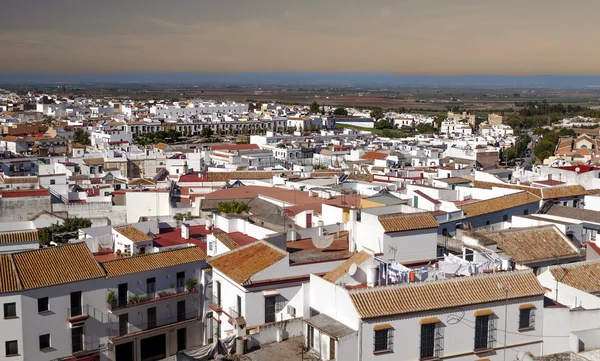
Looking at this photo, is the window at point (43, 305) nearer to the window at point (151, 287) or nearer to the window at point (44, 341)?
the window at point (44, 341)

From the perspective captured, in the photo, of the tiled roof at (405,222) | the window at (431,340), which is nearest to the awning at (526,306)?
the window at (431,340)

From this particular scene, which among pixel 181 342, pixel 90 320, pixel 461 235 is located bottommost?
pixel 181 342

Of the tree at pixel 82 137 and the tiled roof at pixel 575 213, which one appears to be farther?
the tree at pixel 82 137

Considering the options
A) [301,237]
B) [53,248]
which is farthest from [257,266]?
[53,248]

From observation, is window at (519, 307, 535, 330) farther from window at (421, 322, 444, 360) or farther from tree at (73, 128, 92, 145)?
tree at (73, 128, 92, 145)

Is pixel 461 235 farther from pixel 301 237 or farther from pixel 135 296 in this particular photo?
pixel 135 296
